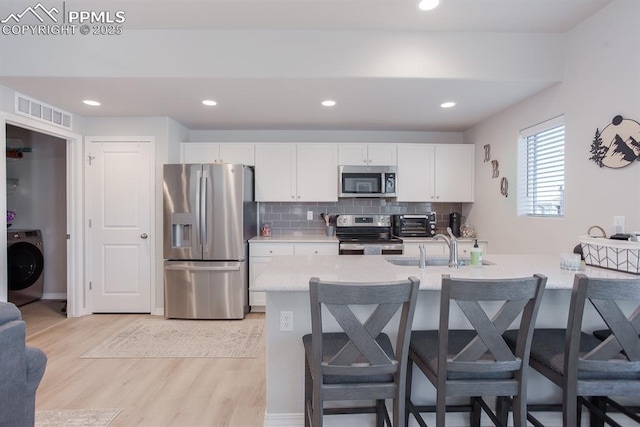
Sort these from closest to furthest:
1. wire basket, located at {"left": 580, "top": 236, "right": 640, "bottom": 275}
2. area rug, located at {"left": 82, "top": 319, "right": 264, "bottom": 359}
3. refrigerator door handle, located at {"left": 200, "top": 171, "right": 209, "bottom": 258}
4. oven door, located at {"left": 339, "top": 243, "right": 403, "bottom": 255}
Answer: wire basket, located at {"left": 580, "top": 236, "right": 640, "bottom": 275} < area rug, located at {"left": 82, "top": 319, "right": 264, "bottom": 359} < refrigerator door handle, located at {"left": 200, "top": 171, "right": 209, "bottom": 258} < oven door, located at {"left": 339, "top": 243, "right": 403, "bottom": 255}

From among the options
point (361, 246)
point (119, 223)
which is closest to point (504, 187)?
point (361, 246)

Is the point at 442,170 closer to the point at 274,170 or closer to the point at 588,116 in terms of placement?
the point at 588,116

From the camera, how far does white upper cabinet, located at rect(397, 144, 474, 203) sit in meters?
4.32

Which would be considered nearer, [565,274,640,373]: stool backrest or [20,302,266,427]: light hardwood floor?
[565,274,640,373]: stool backrest

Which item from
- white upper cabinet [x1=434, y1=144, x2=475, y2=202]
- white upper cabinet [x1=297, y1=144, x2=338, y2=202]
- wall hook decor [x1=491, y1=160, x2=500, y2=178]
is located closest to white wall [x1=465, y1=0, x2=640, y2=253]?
wall hook decor [x1=491, y1=160, x2=500, y2=178]

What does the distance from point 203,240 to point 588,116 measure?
370 cm

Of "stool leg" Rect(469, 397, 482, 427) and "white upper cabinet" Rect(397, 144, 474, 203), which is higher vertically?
"white upper cabinet" Rect(397, 144, 474, 203)

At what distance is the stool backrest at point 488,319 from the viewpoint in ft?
4.39

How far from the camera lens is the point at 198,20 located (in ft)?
8.17

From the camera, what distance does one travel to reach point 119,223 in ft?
12.9

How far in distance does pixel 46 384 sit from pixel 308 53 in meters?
3.20

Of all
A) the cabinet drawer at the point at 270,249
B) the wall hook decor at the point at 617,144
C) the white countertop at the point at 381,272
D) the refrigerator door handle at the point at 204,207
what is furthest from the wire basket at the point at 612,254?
the refrigerator door handle at the point at 204,207

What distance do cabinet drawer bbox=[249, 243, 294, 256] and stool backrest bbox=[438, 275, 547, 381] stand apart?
2760 mm

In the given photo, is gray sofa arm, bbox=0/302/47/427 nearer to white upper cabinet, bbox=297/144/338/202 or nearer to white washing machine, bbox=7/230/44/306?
white upper cabinet, bbox=297/144/338/202
